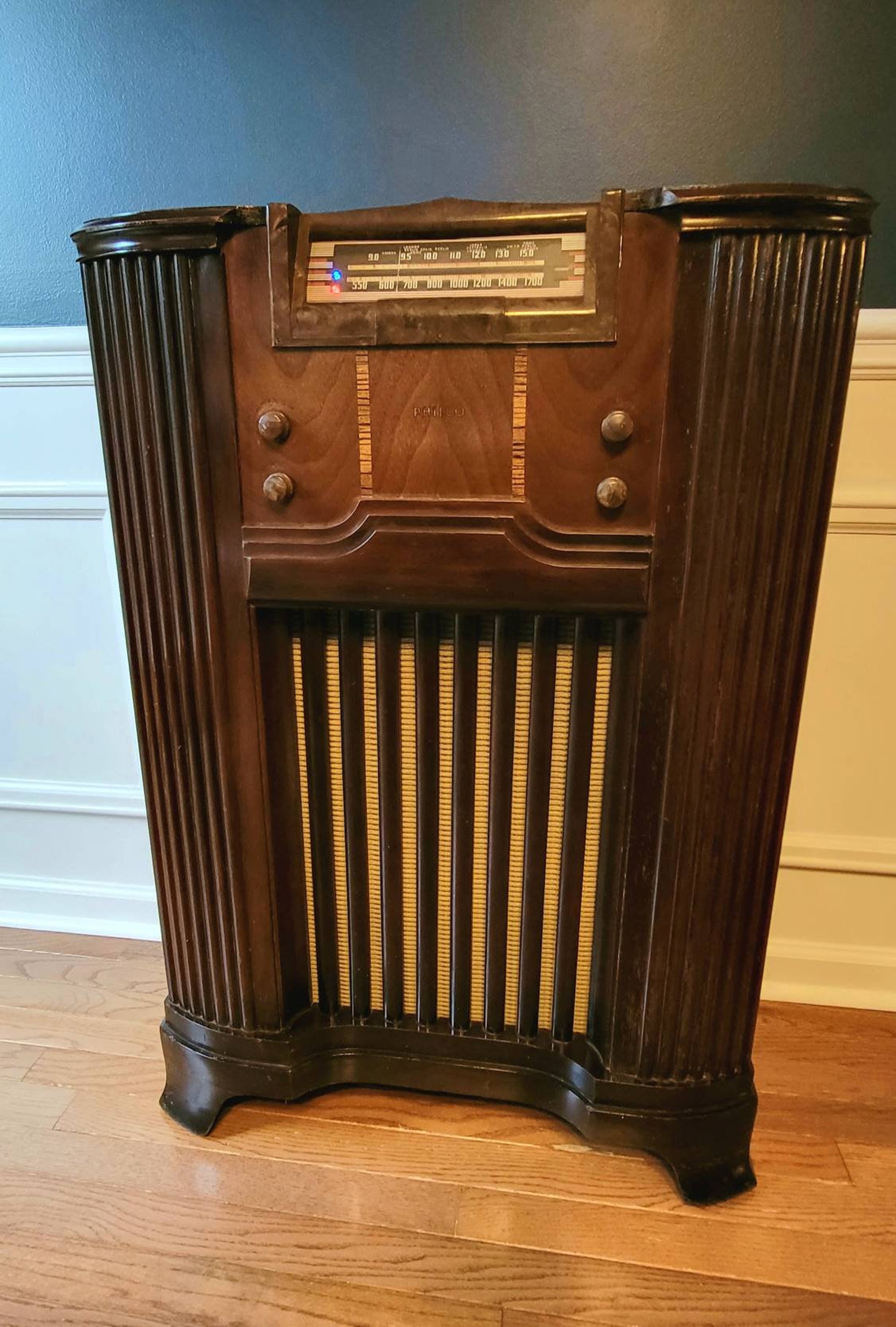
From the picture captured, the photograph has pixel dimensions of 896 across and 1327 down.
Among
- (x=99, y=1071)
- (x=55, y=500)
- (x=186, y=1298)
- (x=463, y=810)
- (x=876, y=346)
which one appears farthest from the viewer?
(x=55, y=500)

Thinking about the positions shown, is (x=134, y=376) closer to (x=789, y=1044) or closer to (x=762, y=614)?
(x=762, y=614)

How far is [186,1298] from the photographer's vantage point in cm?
93

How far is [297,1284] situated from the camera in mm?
944

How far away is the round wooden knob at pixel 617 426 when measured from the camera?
2.67ft

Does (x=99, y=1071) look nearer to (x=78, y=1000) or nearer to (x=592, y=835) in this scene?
(x=78, y=1000)

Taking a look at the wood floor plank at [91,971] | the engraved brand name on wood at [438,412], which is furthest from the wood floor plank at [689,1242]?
the engraved brand name on wood at [438,412]

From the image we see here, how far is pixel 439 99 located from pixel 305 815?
94 cm

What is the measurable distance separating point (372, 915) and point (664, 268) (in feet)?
2.68

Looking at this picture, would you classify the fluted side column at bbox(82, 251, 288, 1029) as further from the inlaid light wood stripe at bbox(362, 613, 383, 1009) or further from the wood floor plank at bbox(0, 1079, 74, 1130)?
the wood floor plank at bbox(0, 1079, 74, 1130)

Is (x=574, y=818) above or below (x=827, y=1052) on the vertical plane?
above

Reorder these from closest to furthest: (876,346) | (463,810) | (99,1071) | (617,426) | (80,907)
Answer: (617,426)
(463,810)
(876,346)
(99,1071)
(80,907)

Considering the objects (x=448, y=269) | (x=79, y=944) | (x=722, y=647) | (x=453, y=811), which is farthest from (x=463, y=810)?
(x=79, y=944)

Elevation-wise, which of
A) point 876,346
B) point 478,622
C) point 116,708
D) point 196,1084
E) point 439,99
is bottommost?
point 196,1084

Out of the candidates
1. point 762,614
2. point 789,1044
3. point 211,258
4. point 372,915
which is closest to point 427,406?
point 211,258
